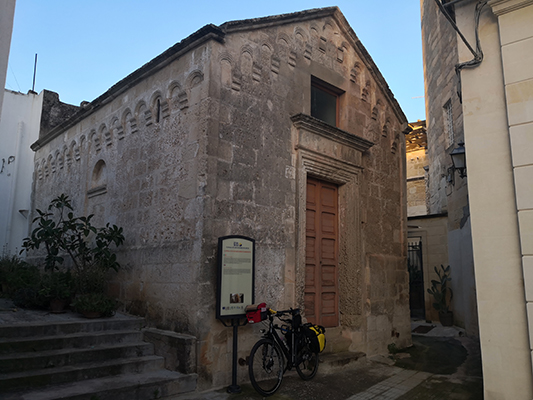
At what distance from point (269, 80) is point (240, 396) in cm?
449

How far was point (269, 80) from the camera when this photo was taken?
6.72m

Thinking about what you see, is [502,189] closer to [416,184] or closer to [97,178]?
[97,178]

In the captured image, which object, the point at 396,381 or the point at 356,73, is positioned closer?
the point at 396,381

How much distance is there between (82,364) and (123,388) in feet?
2.61

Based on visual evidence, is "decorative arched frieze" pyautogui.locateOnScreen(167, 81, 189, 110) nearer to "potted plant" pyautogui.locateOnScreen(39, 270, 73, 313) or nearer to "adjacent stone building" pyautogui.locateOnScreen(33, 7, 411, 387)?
"adjacent stone building" pyautogui.locateOnScreen(33, 7, 411, 387)

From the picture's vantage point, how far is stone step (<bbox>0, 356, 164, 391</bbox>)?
4574 mm

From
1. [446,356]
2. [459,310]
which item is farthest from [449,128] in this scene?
[446,356]

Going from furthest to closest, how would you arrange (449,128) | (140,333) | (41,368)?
(449,128) → (140,333) → (41,368)

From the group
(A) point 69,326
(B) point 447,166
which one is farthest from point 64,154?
(B) point 447,166

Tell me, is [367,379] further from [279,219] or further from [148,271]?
[148,271]

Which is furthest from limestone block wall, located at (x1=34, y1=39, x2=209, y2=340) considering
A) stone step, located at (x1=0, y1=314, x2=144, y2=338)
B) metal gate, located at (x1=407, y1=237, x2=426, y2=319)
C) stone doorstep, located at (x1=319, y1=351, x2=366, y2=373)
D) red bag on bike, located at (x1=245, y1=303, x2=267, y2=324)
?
metal gate, located at (x1=407, y1=237, x2=426, y2=319)

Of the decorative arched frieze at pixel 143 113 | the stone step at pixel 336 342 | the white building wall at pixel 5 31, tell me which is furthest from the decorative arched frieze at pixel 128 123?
the stone step at pixel 336 342

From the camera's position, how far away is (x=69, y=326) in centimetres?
575

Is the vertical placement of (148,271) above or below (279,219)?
below
